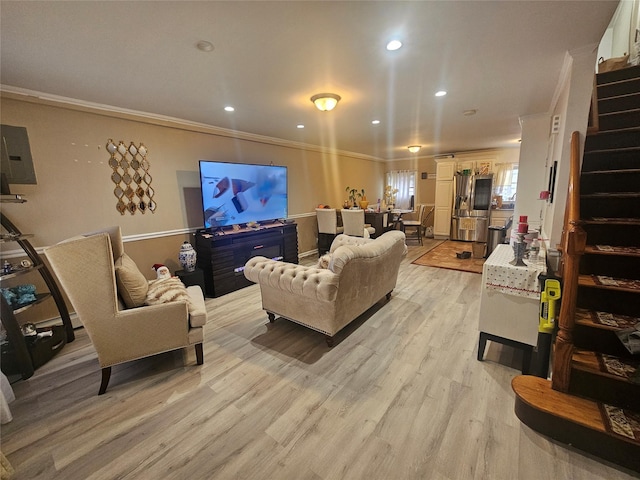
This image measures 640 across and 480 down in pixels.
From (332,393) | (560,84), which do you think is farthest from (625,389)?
(560,84)

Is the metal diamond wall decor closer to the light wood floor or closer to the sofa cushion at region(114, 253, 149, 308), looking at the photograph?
the sofa cushion at region(114, 253, 149, 308)

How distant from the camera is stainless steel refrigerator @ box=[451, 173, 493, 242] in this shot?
257 inches

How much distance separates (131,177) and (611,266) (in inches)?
183

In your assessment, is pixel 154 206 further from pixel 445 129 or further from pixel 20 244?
pixel 445 129

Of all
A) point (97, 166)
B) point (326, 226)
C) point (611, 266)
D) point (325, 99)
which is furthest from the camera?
point (326, 226)

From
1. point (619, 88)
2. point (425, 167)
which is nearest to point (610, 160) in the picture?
point (619, 88)

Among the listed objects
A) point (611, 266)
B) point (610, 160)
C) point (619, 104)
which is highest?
point (619, 104)

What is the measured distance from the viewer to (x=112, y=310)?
1.88 metres

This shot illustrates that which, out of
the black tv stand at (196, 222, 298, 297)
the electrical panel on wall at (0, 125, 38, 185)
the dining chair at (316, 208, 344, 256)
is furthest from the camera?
the dining chair at (316, 208, 344, 256)

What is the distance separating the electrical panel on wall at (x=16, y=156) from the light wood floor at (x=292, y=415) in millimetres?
1682

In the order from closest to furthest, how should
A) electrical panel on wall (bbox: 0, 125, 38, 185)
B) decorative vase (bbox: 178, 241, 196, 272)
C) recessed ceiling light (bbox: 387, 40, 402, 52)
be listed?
recessed ceiling light (bbox: 387, 40, 402, 52)
electrical panel on wall (bbox: 0, 125, 38, 185)
decorative vase (bbox: 178, 241, 196, 272)

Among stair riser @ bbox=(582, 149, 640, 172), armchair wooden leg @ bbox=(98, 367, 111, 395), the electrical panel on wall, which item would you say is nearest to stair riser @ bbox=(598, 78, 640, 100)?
stair riser @ bbox=(582, 149, 640, 172)

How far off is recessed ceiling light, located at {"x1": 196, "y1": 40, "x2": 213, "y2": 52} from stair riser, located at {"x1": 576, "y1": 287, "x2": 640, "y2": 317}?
120 inches

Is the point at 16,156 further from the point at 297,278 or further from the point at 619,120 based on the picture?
the point at 619,120
